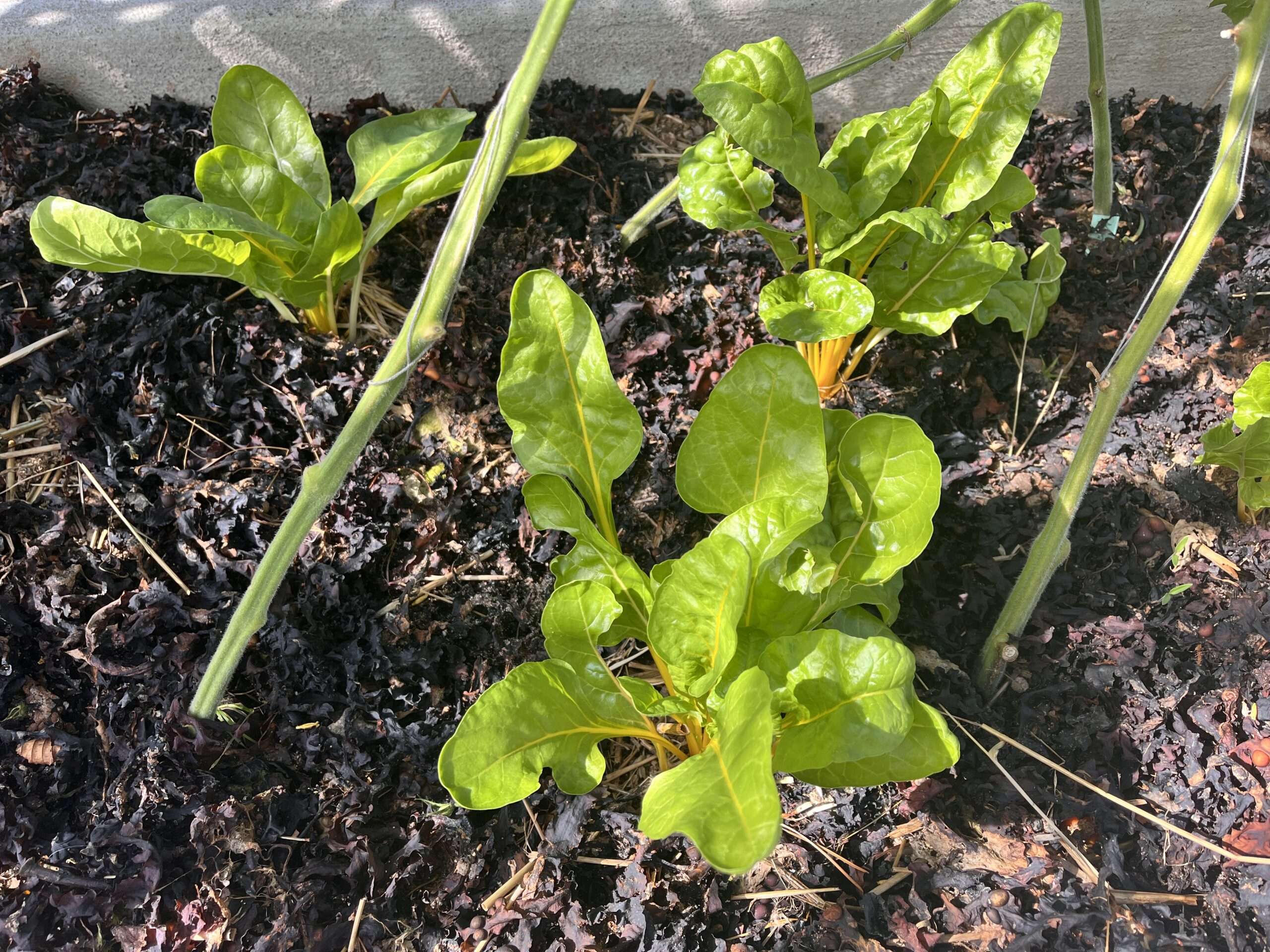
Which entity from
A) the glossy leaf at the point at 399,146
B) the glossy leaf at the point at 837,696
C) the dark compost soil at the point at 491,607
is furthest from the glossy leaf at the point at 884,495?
the glossy leaf at the point at 399,146

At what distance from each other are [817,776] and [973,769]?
0.83 feet

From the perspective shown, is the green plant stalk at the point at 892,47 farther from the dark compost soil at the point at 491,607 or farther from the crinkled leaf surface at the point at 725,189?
the dark compost soil at the point at 491,607

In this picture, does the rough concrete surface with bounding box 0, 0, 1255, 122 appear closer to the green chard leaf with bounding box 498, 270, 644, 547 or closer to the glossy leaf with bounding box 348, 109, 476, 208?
the glossy leaf with bounding box 348, 109, 476, 208

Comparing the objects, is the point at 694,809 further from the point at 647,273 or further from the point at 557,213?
the point at 557,213

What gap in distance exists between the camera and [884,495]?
0.95 meters

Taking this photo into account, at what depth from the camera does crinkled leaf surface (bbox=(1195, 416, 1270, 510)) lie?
1.08 meters

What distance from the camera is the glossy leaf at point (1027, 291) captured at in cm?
126

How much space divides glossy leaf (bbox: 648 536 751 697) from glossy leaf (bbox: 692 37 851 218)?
1.62ft

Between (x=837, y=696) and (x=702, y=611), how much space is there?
0.16m

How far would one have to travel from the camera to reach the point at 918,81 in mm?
1633

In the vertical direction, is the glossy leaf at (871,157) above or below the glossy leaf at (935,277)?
above

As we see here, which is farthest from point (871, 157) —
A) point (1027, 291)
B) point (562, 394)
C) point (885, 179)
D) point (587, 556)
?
point (587, 556)

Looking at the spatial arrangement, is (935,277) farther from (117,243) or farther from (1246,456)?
(117,243)

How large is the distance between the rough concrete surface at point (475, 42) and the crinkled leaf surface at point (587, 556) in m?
1.01
